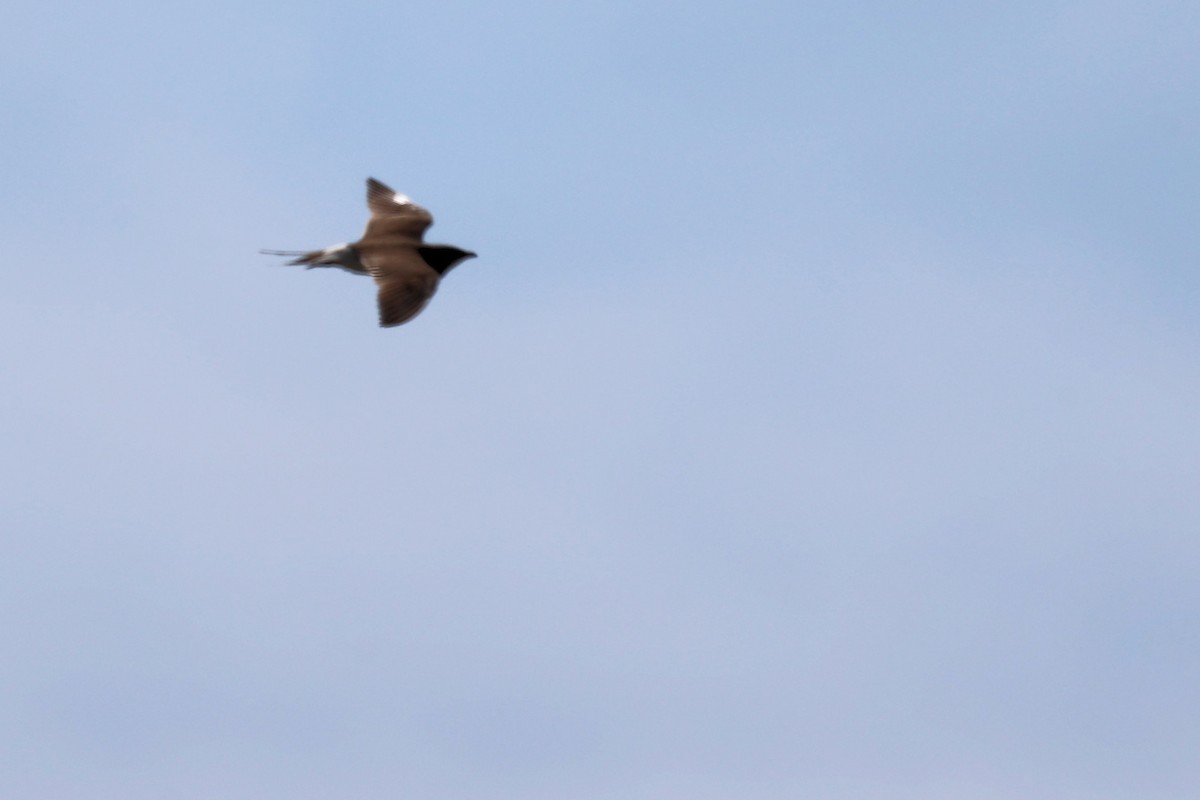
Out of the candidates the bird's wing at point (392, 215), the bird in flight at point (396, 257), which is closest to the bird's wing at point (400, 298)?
the bird in flight at point (396, 257)

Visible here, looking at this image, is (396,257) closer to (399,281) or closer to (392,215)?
(399,281)

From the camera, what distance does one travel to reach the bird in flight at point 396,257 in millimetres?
31031

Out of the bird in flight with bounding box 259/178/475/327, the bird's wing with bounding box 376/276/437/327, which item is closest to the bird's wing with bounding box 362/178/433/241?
the bird in flight with bounding box 259/178/475/327

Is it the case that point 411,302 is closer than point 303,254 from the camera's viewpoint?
Yes

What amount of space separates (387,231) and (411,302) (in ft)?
13.0

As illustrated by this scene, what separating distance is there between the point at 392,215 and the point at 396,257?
11.1 feet

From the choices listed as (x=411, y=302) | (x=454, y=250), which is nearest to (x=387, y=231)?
(x=454, y=250)

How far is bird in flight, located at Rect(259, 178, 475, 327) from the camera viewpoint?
1222 inches

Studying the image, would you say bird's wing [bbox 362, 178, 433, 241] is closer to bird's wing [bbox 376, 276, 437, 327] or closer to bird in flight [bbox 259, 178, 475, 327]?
bird in flight [bbox 259, 178, 475, 327]

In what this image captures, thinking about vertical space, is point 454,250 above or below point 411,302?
above

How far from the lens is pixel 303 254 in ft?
110

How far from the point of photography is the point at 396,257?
3288 cm

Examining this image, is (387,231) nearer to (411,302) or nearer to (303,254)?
(303,254)

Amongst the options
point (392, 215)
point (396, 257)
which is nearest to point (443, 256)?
point (396, 257)
